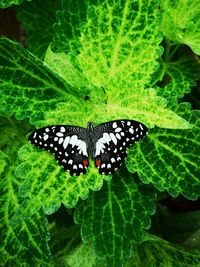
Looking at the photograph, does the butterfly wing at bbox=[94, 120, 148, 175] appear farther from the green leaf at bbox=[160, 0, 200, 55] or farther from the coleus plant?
the green leaf at bbox=[160, 0, 200, 55]

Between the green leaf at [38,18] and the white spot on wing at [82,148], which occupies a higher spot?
the green leaf at [38,18]

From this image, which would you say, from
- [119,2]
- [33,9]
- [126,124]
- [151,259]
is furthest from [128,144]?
[33,9]

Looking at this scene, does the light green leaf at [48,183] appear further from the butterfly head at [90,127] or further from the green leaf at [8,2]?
the green leaf at [8,2]

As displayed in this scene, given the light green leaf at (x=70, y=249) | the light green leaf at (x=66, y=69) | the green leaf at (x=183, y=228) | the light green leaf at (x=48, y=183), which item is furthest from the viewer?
the green leaf at (x=183, y=228)

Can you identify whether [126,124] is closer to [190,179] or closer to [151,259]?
[190,179]

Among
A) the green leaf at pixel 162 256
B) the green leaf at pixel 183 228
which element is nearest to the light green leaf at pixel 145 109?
the green leaf at pixel 162 256
